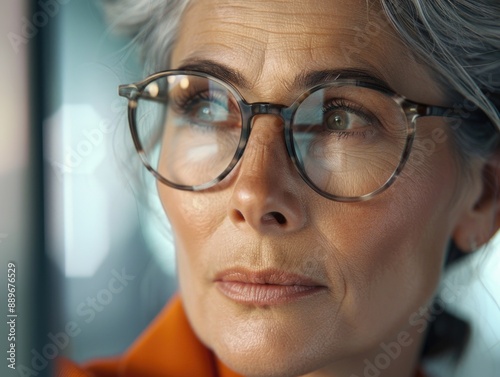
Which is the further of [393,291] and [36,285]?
[36,285]

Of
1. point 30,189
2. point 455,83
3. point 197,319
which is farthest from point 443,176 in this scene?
point 30,189

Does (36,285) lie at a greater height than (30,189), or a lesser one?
lesser

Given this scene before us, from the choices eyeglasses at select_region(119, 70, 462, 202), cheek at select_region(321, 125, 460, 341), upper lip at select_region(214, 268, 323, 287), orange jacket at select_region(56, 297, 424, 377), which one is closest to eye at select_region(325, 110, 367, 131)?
eyeglasses at select_region(119, 70, 462, 202)

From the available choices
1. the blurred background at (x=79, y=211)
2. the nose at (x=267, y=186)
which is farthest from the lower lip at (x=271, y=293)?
the blurred background at (x=79, y=211)

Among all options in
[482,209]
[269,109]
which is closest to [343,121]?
[269,109]

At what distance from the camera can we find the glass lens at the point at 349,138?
1.01 metres

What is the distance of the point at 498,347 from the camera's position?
1.49 meters

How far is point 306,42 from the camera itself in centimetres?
101

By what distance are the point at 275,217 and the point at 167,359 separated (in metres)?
0.53

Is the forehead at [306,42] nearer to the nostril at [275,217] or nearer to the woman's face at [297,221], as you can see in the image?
the woman's face at [297,221]

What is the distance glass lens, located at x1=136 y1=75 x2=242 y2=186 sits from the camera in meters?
1.07

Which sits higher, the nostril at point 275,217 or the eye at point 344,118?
the eye at point 344,118

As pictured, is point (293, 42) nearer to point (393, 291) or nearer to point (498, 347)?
point (393, 291)

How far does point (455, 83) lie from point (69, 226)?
102 cm
